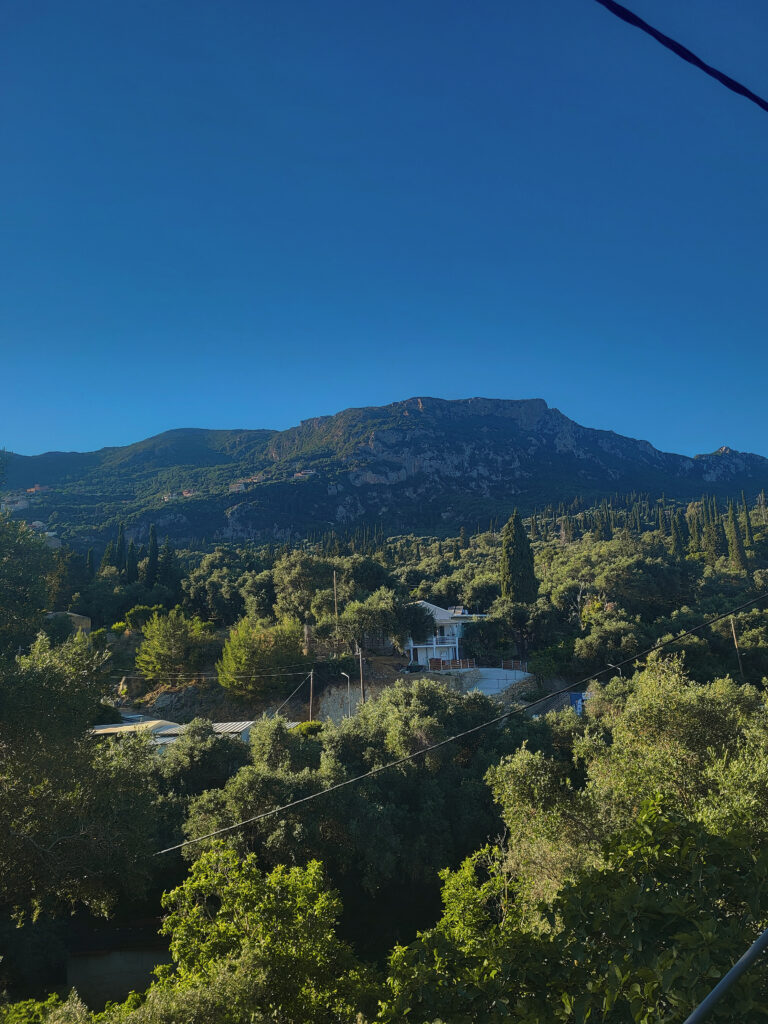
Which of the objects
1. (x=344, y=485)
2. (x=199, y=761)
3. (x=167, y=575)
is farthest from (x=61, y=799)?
(x=344, y=485)

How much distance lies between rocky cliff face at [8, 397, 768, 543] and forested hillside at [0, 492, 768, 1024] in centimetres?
9683

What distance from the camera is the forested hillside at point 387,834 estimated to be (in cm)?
499

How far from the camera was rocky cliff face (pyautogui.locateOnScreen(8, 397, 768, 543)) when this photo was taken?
5157 inches

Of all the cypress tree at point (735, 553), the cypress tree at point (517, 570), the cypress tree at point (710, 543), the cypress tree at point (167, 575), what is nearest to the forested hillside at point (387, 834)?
the cypress tree at point (517, 570)

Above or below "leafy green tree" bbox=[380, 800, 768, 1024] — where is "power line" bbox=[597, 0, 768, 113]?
above

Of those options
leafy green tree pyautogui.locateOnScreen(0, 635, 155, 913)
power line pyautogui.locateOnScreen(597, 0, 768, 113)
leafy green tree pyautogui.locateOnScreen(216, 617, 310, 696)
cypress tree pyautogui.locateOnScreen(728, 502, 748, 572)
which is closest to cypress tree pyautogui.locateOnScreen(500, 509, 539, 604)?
leafy green tree pyautogui.locateOnScreen(216, 617, 310, 696)

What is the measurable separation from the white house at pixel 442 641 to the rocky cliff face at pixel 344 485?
82581 mm

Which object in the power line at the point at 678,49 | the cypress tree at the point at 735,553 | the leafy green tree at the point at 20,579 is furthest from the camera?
the cypress tree at the point at 735,553

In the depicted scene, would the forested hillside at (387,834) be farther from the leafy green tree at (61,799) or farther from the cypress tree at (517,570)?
the cypress tree at (517,570)

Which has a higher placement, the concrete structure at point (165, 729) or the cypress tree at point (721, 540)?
the cypress tree at point (721, 540)

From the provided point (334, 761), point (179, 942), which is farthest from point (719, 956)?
point (334, 761)

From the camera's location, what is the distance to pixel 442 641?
42375 millimetres

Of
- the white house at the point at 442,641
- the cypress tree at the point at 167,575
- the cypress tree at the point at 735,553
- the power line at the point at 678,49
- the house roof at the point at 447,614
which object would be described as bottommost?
the white house at the point at 442,641

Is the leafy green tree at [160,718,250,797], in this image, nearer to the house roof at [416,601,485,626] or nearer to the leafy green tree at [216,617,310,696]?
the leafy green tree at [216,617,310,696]
